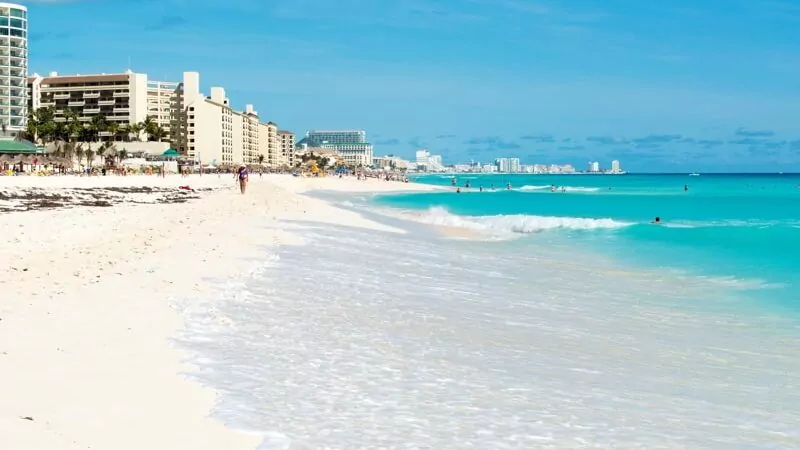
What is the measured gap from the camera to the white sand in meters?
4.70

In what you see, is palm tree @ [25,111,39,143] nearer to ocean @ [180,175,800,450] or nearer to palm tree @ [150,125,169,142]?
palm tree @ [150,125,169,142]

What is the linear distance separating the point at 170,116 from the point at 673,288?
133506 millimetres

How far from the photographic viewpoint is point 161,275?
→ 10.6 metres

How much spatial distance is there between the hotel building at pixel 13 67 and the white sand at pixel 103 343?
112 m

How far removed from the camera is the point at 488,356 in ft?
24.4

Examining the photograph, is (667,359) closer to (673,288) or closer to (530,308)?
(530,308)

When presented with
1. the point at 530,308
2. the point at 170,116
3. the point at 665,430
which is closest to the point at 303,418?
the point at 665,430

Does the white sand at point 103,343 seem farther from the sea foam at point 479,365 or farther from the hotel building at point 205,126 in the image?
the hotel building at point 205,126

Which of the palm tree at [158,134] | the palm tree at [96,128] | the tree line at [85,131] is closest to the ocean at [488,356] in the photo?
the tree line at [85,131]

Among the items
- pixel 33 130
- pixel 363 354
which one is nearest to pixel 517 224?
pixel 363 354

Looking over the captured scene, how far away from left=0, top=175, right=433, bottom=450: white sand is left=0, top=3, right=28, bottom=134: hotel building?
112 m

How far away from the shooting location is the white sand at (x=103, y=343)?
15.4ft

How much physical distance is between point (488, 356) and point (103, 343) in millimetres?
3545

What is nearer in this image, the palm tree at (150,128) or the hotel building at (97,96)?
the palm tree at (150,128)
